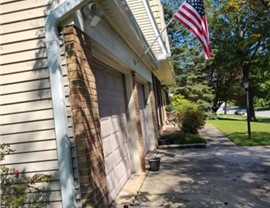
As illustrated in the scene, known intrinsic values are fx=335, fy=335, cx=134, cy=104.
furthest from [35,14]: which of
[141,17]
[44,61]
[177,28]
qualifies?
[177,28]

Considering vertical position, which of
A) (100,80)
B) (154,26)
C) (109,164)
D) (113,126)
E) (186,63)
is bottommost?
(109,164)

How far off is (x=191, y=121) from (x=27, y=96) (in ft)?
41.0

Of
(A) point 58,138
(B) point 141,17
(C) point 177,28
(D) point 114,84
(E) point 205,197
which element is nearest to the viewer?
(A) point 58,138

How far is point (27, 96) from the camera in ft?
12.4

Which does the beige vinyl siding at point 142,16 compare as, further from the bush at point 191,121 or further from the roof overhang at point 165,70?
the bush at point 191,121

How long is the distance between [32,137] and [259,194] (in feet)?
14.2

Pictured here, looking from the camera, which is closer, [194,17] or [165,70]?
[194,17]

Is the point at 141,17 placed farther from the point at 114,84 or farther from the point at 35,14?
the point at 35,14

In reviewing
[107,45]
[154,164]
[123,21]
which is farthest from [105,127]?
[154,164]

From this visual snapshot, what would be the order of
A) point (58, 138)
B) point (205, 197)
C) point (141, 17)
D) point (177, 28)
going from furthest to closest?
point (177, 28) < point (141, 17) < point (205, 197) < point (58, 138)

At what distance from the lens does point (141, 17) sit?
11.3 metres

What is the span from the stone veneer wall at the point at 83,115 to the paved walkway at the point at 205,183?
5.75 ft

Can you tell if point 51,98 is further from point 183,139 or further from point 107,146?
point 183,139

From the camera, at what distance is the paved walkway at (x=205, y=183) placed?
18.9 ft
